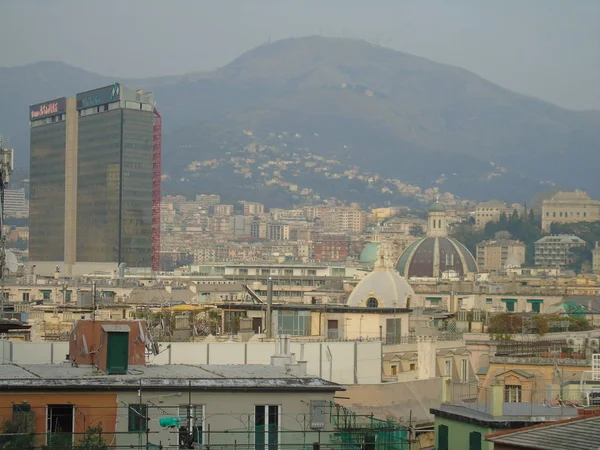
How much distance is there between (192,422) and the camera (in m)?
21.1

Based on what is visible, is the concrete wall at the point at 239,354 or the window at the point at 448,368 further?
the window at the point at 448,368

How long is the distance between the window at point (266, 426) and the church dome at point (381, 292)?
35227 mm

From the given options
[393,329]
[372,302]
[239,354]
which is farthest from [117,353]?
[372,302]

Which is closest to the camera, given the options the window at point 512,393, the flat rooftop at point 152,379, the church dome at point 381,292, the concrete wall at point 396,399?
the flat rooftop at point 152,379

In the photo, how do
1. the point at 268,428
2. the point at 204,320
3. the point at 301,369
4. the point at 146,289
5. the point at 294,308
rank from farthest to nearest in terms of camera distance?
1. the point at 146,289
2. the point at 204,320
3. the point at 294,308
4. the point at 301,369
5. the point at 268,428

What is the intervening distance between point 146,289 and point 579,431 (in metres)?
84.8

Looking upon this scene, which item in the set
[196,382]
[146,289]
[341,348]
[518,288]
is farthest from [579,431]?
[518,288]

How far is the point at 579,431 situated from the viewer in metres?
18.7

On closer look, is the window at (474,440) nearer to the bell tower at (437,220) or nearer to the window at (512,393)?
the window at (512,393)

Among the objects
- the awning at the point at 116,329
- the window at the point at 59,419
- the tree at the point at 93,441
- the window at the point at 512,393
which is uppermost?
the awning at the point at 116,329

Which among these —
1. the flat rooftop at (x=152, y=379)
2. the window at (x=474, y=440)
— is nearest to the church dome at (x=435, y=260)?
the flat rooftop at (x=152, y=379)

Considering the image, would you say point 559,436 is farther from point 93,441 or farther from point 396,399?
point 396,399

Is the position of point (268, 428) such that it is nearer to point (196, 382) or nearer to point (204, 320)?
point (196, 382)

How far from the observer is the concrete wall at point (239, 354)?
1243 inches
